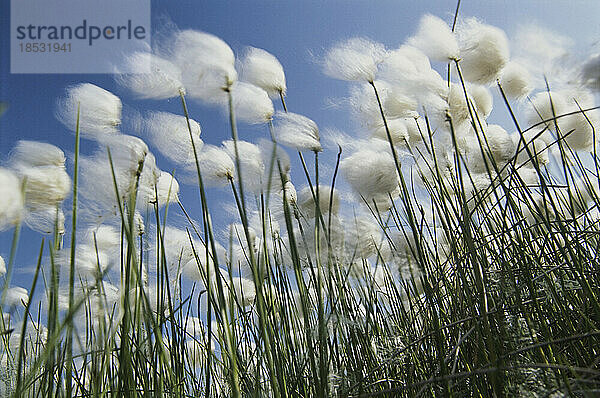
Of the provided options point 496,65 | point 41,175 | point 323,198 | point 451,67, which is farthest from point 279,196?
point 496,65

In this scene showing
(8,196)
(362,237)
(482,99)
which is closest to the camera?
(8,196)

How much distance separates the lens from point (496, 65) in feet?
4.63

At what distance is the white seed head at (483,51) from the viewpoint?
1.40m

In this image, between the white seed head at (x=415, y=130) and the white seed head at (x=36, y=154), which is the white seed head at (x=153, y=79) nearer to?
the white seed head at (x=36, y=154)

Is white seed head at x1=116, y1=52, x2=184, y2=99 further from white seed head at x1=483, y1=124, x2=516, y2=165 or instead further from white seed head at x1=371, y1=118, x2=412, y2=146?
white seed head at x1=483, y1=124, x2=516, y2=165

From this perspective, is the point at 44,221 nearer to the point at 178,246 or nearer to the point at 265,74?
the point at 178,246

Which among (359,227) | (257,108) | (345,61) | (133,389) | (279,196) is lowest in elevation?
(133,389)

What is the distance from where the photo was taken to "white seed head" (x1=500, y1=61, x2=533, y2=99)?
1605 millimetres

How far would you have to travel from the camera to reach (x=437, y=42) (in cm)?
130

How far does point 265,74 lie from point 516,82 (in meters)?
0.89

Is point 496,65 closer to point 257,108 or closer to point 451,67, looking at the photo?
point 451,67

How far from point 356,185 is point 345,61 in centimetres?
31

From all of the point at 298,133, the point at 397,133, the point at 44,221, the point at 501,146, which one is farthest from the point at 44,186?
the point at 501,146

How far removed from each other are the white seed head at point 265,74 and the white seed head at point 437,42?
38 cm
